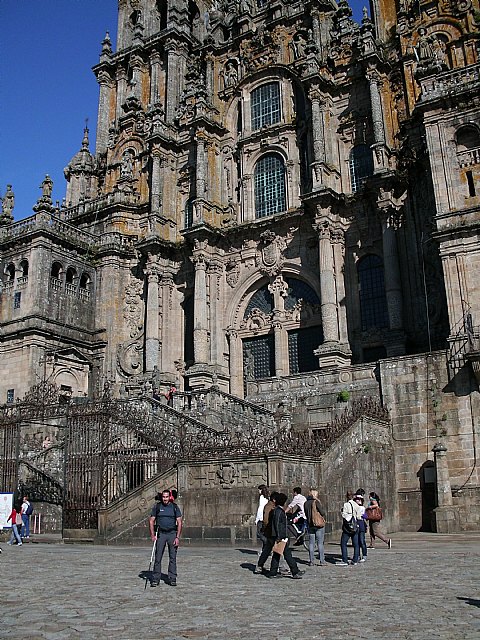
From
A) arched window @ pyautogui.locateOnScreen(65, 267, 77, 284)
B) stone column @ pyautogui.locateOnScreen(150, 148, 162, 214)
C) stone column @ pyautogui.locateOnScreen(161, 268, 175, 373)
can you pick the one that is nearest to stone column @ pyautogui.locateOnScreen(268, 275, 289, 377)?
stone column @ pyautogui.locateOnScreen(161, 268, 175, 373)

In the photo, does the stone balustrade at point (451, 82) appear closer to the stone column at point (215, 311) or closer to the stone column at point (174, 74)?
the stone column at point (215, 311)

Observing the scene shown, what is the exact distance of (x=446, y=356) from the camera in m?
22.9

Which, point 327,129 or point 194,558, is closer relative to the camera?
point 194,558

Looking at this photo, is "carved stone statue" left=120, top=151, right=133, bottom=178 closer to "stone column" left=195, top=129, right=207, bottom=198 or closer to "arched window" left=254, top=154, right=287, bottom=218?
"stone column" left=195, top=129, right=207, bottom=198

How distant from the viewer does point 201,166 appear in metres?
38.3

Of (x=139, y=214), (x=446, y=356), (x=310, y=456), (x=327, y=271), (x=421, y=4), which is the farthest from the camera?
(x=139, y=214)

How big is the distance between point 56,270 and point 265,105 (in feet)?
51.5

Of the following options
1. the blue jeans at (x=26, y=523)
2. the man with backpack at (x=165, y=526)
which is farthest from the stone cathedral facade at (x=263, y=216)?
the man with backpack at (x=165, y=526)

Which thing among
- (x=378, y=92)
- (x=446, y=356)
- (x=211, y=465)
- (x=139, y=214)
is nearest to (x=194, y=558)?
(x=211, y=465)

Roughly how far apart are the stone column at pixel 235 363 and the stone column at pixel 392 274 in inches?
377

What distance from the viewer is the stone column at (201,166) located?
37688 millimetres

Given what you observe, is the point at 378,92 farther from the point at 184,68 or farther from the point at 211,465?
the point at 211,465

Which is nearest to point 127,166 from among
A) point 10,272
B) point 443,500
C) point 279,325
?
point 10,272

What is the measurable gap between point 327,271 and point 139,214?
14.5 meters
